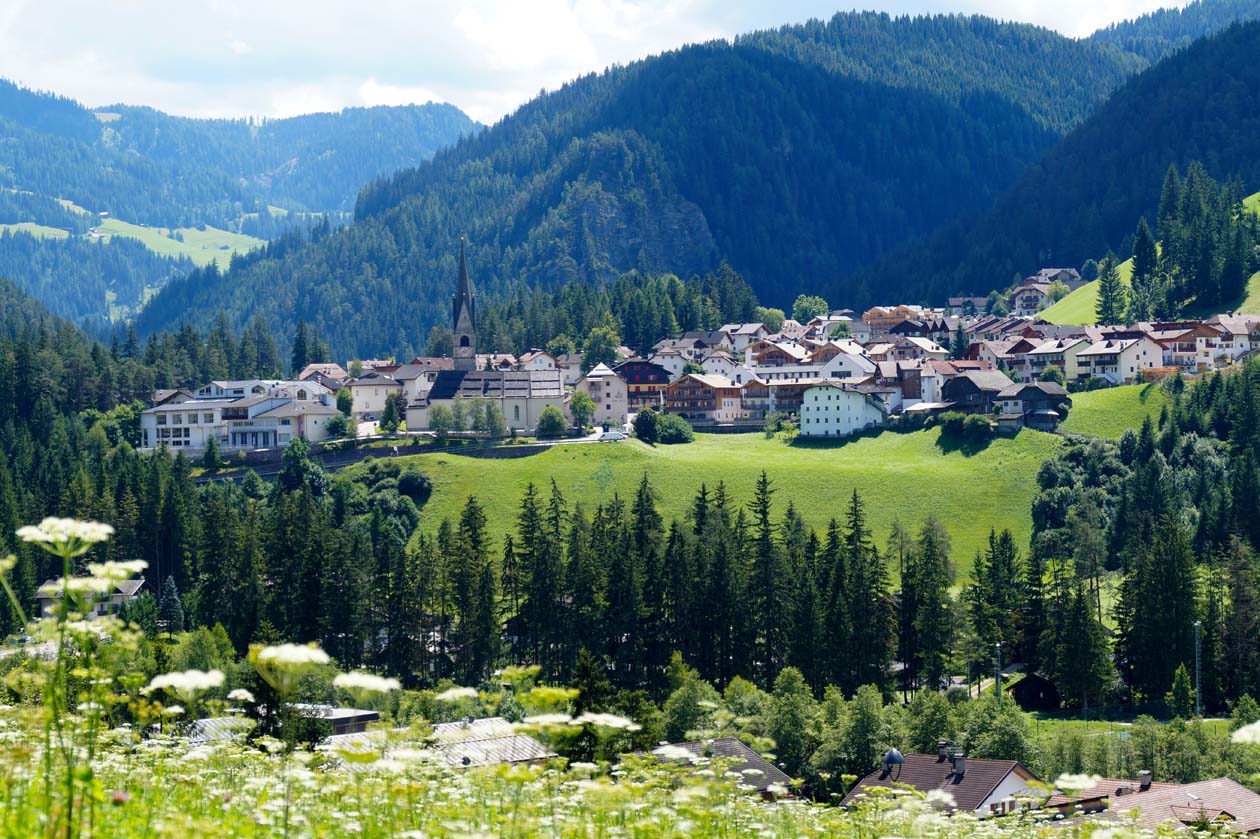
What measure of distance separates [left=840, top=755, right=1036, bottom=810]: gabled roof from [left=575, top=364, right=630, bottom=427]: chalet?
8863cm

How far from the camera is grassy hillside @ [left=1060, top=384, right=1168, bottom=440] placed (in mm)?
118331

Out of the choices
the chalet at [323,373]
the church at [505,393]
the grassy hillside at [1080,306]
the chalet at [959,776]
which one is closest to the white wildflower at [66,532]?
the chalet at [959,776]

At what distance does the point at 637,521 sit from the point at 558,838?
82777mm

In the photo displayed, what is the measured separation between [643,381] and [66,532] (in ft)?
447

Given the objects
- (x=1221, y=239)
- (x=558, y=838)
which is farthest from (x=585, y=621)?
(x=1221, y=239)

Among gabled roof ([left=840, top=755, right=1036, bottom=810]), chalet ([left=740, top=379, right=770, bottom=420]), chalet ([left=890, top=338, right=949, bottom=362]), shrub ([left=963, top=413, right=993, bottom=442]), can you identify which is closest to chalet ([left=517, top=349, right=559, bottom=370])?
chalet ([left=740, top=379, right=770, bottom=420])

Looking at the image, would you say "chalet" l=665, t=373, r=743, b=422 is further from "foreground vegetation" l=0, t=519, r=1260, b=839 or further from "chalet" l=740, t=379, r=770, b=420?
"foreground vegetation" l=0, t=519, r=1260, b=839

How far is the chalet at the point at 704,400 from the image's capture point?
13888cm

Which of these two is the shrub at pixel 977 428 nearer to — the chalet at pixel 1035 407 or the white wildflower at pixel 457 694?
the chalet at pixel 1035 407

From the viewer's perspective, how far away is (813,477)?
382 ft

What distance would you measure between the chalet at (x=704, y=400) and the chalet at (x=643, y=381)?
4.40m

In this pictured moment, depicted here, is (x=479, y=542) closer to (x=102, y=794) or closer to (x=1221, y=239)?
(x=102, y=794)

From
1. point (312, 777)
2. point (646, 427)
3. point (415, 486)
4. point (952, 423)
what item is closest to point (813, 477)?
point (952, 423)

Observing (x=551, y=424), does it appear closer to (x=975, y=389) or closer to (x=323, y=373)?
(x=975, y=389)
